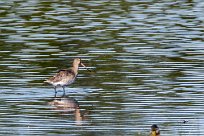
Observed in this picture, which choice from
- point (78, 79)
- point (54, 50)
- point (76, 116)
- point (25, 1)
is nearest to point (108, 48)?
point (54, 50)

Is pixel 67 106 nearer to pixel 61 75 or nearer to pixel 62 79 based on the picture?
pixel 62 79

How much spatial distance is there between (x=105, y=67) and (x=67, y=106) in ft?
13.5

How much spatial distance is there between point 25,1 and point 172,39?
36.8 feet

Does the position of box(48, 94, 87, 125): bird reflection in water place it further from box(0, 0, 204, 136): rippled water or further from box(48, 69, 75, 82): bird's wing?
box(48, 69, 75, 82): bird's wing

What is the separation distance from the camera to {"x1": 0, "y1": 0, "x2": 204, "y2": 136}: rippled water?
1520 centimetres

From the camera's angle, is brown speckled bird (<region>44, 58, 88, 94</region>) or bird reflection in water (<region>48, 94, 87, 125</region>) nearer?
bird reflection in water (<region>48, 94, 87, 125</region>)

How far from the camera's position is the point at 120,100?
17.1 m

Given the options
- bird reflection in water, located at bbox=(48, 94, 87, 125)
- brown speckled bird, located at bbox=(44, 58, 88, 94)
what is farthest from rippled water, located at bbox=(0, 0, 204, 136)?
brown speckled bird, located at bbox=(44, 58, 88, 94)

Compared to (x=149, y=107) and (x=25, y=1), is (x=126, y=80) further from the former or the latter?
(x=25, y=1)

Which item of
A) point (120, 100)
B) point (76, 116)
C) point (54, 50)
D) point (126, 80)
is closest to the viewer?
point (76, 116)

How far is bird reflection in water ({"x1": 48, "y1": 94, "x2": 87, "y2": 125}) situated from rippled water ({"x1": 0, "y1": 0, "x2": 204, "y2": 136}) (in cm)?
2

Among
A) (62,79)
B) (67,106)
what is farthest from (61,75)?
(67,106)

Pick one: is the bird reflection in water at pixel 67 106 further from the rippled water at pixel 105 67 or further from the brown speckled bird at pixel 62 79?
the brown speckled bird at pixel 62 79

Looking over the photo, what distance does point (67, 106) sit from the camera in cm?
1698
